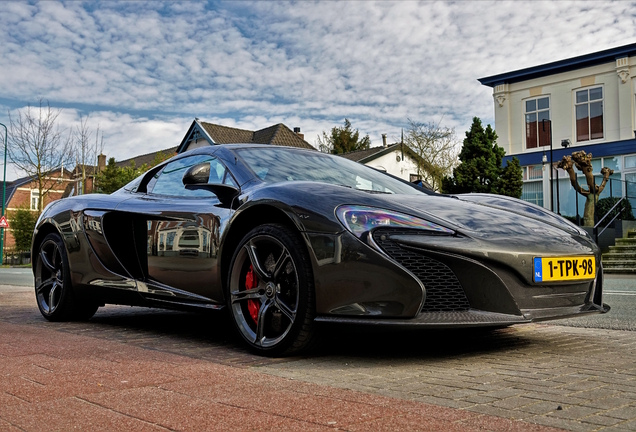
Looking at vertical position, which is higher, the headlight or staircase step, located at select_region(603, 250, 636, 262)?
the headlight

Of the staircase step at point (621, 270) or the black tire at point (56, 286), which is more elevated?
the black tire at point (56, 286)

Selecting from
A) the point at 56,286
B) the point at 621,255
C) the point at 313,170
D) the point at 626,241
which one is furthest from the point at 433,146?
the point at 313,170

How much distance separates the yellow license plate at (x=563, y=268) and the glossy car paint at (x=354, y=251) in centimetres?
4

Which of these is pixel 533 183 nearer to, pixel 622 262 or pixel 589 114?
pixel 589 114

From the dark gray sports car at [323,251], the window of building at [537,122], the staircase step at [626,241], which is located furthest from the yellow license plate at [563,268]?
the window of building at [537,122]

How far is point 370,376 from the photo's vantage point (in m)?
2.92

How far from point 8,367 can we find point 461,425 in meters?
2.25

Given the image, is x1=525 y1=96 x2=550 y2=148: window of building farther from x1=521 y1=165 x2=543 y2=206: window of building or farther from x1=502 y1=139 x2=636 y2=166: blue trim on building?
x1=521 y1=165 x2=543 y2=206: window of building

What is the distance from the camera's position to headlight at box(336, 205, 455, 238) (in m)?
3.17

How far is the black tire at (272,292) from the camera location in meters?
3.28

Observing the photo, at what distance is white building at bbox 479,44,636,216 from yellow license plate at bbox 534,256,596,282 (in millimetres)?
22447

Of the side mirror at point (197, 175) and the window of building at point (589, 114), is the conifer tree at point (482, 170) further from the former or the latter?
the side mirror at point (197, 175)

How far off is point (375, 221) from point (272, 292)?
69 cm

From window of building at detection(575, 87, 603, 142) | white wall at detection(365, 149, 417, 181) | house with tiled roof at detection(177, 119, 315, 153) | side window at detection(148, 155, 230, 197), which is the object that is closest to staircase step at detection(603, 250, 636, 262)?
window of building at detection(575, 87, 603, 142)
